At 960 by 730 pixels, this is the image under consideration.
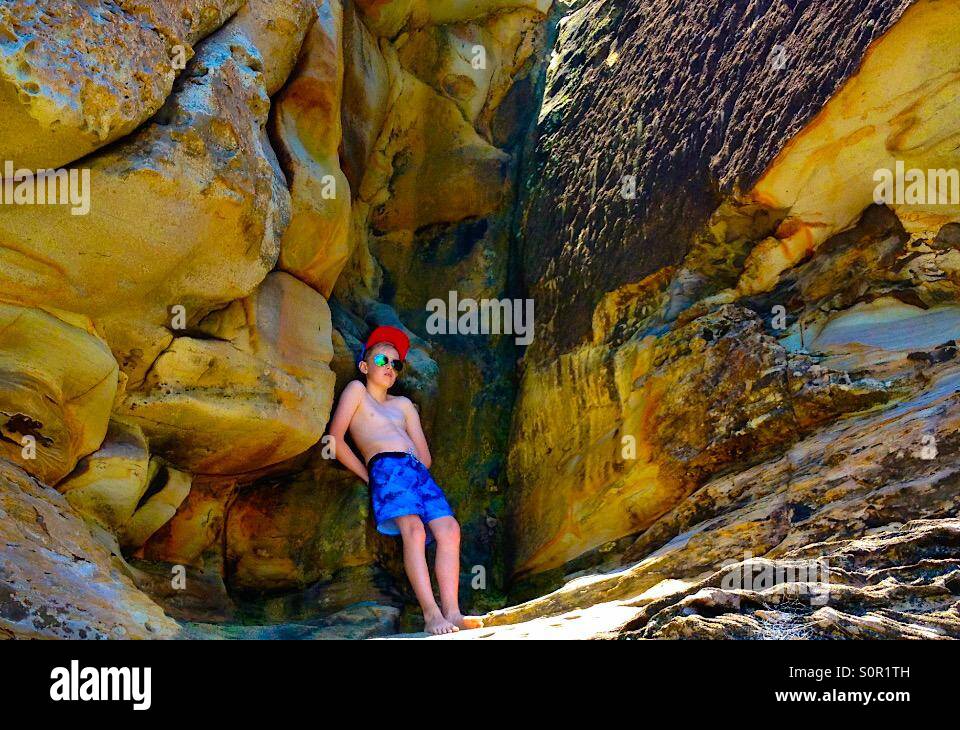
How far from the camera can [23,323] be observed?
15.9 ft

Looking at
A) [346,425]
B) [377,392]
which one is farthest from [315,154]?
[346,425]

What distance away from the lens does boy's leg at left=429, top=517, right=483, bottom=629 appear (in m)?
5.64

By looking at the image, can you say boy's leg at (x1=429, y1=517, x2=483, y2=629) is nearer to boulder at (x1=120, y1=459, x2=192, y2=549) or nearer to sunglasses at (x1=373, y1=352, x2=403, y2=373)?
sunglasses at (x1=373, y1=352, x2=403, y2=373)

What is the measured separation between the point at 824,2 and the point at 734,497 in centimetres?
255

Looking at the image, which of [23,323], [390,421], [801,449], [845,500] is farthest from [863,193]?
[23,323]

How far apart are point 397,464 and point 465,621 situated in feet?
3.43

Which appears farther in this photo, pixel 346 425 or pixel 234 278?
pixel 346 425

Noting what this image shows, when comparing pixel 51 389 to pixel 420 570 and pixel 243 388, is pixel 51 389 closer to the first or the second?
pixel 243 388

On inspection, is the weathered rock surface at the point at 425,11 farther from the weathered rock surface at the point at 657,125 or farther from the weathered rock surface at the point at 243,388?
the weathered rock surface at the point at 243,388

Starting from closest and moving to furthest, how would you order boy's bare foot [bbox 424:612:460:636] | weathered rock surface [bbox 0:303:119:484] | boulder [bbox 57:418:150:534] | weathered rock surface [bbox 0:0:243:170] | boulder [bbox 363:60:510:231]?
weathered rock surface [bbox 0:0:243:170] → weathered rock surface [bbox 0:303:119:484] → boulder [bbox 57:418:150:534] → boy's bare foot [bbox 424:612:460:636] → boulder [bbox 363:60:510:231]

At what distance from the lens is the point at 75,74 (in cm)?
449

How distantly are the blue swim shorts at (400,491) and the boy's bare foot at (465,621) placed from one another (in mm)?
670

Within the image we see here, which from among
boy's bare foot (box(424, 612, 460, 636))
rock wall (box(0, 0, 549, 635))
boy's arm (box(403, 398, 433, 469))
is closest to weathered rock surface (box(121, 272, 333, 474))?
rock wall (box(0, 0, 549, 635))
